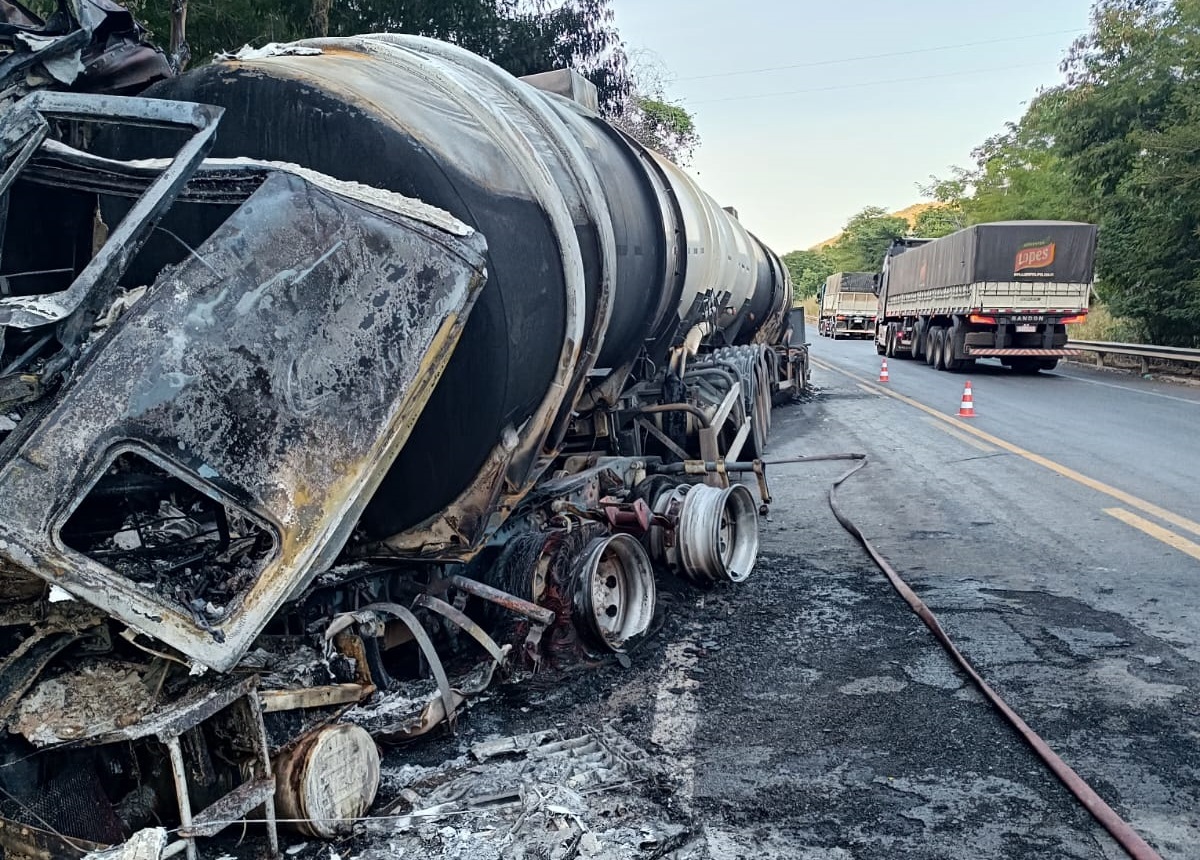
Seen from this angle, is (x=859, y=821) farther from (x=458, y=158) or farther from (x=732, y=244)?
(x=732, y=244)

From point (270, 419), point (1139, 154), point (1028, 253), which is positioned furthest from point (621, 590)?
point (1139, 154)

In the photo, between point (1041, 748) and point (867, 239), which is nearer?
point (1041, 748)

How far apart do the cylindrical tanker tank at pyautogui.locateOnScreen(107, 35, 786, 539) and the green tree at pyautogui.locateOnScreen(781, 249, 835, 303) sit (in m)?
83.9

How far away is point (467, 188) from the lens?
10.9 feet

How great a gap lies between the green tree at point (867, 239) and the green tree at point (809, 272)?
1.31m

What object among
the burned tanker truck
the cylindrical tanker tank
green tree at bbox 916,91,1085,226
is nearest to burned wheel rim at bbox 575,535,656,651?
the burned tanker truck

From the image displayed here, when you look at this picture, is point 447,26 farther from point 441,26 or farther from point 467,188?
point 467,188

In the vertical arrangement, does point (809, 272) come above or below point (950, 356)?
above

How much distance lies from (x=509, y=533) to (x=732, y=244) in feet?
20.4

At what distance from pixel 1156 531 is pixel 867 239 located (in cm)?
6907

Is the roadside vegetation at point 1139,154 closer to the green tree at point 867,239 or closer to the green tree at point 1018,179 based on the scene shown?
the green tree at point 1018,179

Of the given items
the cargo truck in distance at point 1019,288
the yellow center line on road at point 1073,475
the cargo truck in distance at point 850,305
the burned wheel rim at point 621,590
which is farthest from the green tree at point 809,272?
the burned wheel rim at point 621,590

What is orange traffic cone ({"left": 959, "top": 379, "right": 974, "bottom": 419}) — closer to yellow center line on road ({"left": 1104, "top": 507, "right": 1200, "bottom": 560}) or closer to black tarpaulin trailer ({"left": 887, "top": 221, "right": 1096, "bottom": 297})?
yellow center line on road ({"left": 1104, "top": 507, "right": 1200, "bottom": 560})

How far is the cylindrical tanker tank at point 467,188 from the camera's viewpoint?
326 cm
